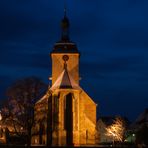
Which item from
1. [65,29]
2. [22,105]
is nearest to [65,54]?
[65,29]

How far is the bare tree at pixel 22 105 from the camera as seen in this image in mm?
66894

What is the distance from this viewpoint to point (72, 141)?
85.7 metres

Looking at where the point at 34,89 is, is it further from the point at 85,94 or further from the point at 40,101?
the point at 85,94

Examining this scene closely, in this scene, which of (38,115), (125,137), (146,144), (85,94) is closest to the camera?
(146,144)

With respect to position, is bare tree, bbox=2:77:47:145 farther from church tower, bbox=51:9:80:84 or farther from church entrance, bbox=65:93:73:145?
church tower, bbox=51:9:80:84

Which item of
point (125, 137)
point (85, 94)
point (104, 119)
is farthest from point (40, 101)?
point (104, 119)

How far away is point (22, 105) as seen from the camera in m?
67.4

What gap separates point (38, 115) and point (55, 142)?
13.9 metres

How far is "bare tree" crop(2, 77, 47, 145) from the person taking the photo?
2634 inches

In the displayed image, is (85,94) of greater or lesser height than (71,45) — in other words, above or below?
below

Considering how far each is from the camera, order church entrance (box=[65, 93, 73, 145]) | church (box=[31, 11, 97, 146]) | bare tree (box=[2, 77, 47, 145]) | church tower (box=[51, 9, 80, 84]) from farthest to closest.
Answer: church tower (box=[51, 9, 80, 84]) → church entrance (box=[65, 93, 73, 145]) → church (box=[31, 11, 97, 146]) → bare tree (box=[2, 77, 47, 145])

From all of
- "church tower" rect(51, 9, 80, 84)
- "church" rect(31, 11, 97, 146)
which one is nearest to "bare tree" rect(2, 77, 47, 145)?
"church" rect(31, 11, 97, 146)

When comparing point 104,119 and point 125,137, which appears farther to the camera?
point 104,119

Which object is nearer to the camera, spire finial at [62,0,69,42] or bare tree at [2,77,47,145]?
bare tree at [2,77,47,145]
